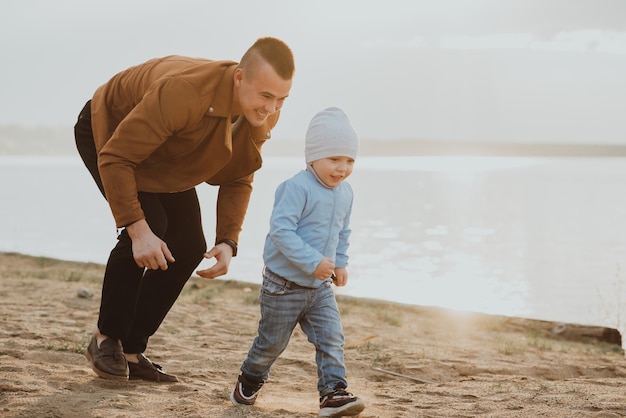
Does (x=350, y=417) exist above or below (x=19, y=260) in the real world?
below

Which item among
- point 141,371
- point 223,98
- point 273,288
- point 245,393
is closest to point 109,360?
point 141,371

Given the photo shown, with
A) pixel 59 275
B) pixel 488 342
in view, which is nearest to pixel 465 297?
pixel 488 342

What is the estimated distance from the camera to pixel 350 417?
426 cm

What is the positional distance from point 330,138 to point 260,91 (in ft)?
1.31

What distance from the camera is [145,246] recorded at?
4.04 meters

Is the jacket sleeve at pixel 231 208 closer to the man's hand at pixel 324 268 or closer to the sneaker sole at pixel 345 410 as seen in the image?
the man's hand at pixel 324 268

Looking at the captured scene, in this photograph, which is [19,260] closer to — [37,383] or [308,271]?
[37,383]

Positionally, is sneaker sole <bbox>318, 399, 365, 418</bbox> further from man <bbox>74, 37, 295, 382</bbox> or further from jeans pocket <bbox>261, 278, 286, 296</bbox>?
man <bbox>74, 37, 295, 382</bbox>

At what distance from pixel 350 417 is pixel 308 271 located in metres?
0.85

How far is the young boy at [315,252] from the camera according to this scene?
13.2 ft

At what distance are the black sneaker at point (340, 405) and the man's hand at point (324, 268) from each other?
2.02ft

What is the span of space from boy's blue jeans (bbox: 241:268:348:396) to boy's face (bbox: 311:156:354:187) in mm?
518

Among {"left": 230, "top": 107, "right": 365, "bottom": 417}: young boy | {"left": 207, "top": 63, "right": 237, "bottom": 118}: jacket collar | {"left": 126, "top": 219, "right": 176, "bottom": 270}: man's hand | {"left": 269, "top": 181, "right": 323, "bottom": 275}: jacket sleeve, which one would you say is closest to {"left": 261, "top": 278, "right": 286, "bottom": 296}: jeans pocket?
{"left": 230, "top": 107, "right": 365, "bottom": 417}: young boy

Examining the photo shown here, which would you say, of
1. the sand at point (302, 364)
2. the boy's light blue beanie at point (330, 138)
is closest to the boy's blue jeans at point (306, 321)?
the sand at point (302, 364)
